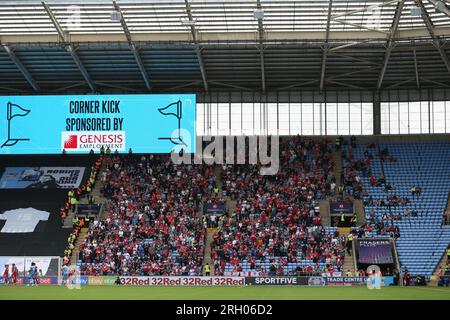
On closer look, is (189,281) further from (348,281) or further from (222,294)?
(222,294)

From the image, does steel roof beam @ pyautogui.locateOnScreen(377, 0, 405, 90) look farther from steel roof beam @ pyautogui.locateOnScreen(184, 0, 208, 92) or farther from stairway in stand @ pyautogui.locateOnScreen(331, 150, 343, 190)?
steel roof beam @ pyautogui.locateOnScreen(184, 0, 208, 92)

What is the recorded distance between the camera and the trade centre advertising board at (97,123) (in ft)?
185

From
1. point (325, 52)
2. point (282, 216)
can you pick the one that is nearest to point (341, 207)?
point (282, 216)

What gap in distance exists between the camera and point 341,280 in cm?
4469

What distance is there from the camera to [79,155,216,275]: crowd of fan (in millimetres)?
48781

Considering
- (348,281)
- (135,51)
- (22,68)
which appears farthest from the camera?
(22,68)

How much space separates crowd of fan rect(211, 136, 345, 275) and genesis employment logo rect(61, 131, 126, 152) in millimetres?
9013

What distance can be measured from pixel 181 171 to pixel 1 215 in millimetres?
14342

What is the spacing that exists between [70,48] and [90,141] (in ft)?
26.5

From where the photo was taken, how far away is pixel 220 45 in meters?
52.4

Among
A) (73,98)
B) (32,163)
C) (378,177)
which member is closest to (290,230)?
(378,177)

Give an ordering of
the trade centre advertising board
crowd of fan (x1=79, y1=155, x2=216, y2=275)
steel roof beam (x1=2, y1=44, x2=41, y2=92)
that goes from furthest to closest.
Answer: the trade centre advertising board < steel roof beam (x1=2, y1=44, x2=41, y2=92) < crowd of fan (x1=79, y1=155, x2=216, y2=275)

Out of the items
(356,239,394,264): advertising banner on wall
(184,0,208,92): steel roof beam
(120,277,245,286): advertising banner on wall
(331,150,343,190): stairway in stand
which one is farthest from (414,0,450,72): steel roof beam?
(120,277,245,286): advertising banner on wall

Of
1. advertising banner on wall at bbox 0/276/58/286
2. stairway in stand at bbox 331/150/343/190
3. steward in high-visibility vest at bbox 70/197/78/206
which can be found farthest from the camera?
stairway in stand at bbox 331/150/343/190
